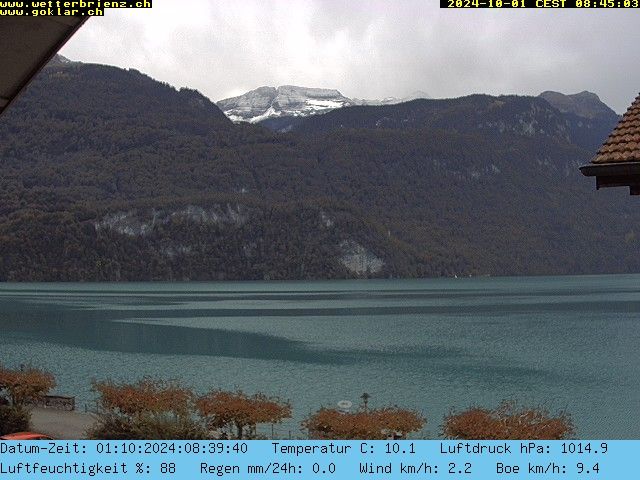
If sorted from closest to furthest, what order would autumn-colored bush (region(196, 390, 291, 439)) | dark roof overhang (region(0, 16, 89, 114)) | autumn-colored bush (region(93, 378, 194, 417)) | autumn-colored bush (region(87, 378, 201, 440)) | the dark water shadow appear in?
dark roof overhang (region(0, 16, 89, 114)) → autumn-colored bush (region(87, 378, 201, 440)) → autumn-colored bush (region(93, 378, 194, 417)) → autumn-colored bush (region(196, 390, 291, 439)) → the dark water shadow

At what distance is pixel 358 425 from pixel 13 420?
8.67 metres

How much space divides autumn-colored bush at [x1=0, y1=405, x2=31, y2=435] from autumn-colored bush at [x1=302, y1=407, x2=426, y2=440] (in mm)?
6979

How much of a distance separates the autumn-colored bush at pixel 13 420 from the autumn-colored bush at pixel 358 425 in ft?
22.9

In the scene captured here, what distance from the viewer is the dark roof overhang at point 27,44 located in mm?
5938

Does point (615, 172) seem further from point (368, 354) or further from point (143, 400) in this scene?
point (368, 354)

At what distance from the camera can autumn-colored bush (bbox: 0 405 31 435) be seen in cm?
2009

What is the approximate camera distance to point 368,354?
60.5 m

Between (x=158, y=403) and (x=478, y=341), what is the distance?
53991 mm

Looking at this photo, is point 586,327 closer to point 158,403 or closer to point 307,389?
point 307,389

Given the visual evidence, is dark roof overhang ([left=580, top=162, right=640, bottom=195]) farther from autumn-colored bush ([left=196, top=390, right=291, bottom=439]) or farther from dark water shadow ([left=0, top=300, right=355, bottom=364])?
dark water shadow ([left=0, top=300, right=355, bottom=364])

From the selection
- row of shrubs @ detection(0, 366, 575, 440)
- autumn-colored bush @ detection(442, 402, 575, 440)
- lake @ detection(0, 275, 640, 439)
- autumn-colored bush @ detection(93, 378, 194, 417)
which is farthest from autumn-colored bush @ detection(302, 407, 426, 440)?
lake @ detection(0, 275, 640, 439)

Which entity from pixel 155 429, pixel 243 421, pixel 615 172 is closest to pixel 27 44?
pixel 615 172

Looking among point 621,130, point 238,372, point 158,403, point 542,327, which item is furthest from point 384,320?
point 621,130

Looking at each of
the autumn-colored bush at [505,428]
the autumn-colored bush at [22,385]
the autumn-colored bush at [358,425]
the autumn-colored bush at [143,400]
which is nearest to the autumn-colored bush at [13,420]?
the autumn-colored bush at [143,400]
